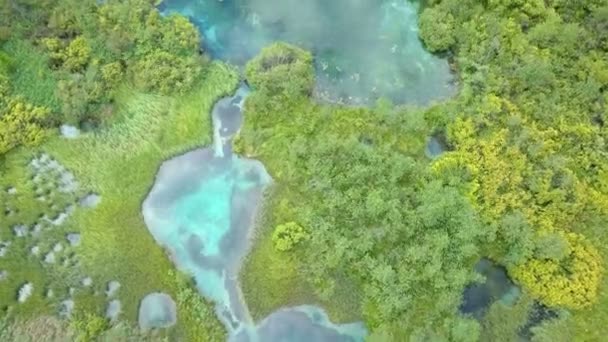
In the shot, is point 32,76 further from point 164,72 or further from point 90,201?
point 90,201

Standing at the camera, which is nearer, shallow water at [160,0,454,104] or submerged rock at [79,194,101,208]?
submerged rock at [79,194,101,208]

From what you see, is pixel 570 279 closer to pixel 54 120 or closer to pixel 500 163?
pixel 500 163

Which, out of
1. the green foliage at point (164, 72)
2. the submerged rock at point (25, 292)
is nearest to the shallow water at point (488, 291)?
the green foliage at point (164, 72)

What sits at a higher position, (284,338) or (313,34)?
(313,34)

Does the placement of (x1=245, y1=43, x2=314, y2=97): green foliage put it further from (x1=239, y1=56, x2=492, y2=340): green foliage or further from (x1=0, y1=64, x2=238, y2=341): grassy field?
(x1=0, y1=64, x2=238, y2=341): grassy field

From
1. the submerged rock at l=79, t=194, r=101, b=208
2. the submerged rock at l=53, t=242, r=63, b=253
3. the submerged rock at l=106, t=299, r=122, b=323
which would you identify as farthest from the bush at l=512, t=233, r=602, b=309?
the submerged rock at l=53, t=242, r=63, b=253

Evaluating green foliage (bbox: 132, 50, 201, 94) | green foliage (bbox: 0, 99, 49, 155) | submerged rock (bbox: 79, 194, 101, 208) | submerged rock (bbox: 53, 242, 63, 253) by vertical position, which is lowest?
submerged rock (bbox: 53, 242, 63, 253)

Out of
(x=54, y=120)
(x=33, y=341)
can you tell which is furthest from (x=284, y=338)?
(x=54, y=120)
